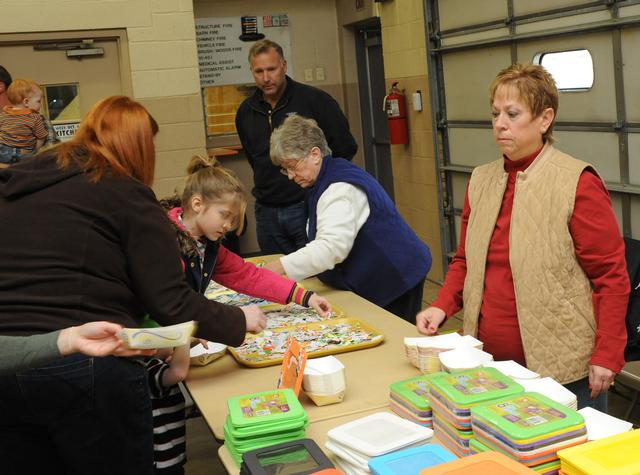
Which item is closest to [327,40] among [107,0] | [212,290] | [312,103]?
[107,0]

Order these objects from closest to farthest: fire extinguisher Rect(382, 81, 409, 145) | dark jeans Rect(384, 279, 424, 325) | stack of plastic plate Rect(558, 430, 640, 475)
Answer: stack of plastic plate Rect(558, 430, 640, 475) → dark jeans Rect(384, 279, 424, 325) → fire extinguisher Rect(382, 81, 409, 145)

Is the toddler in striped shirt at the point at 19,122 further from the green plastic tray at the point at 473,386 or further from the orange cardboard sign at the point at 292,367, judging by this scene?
the green plastic tray at the point at 473,386

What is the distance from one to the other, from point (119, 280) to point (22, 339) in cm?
29

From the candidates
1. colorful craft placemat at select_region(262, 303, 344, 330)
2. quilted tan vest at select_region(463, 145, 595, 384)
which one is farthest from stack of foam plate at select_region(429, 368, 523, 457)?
colorful craft placemat at select_region(262, 303, 344, 330)

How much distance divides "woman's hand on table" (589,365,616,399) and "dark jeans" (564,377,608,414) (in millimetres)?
82

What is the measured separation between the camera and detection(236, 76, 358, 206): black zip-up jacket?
4539mm

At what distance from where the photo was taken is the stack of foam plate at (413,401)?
1.76 m

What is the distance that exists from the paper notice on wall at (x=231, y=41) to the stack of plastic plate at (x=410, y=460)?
6.47 m

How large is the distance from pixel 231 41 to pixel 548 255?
19.5 ft

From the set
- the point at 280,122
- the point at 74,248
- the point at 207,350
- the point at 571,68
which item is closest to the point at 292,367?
the point at 207,350

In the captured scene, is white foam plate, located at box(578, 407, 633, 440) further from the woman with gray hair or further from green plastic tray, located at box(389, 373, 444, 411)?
the woman with gray hair

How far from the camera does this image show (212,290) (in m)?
3.34

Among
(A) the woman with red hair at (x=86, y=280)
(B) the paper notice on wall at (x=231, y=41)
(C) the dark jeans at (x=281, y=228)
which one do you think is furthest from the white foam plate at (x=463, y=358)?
(B) the paper notice on wall at (x=231, y=41)

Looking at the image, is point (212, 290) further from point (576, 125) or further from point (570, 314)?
point (576, 125)
